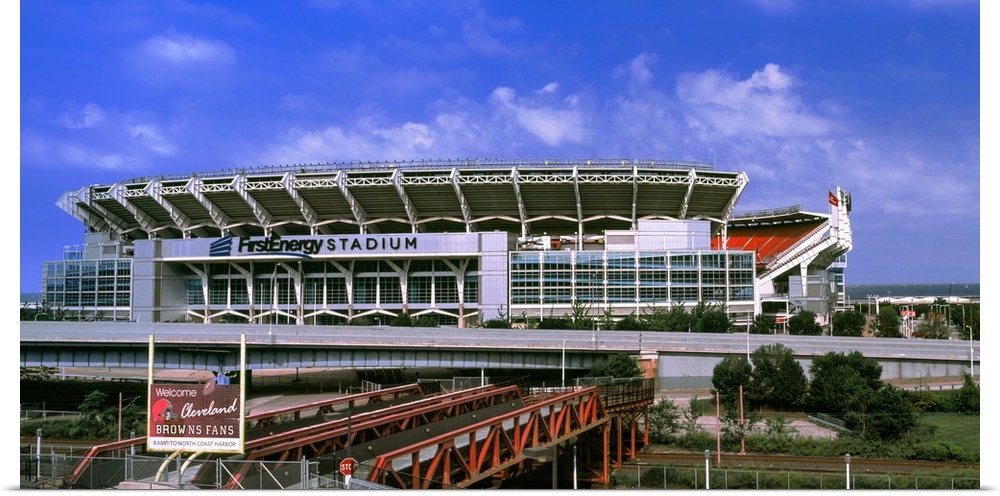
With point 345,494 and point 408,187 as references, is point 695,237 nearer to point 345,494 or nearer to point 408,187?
point 408,187

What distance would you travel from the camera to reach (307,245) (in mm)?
102688

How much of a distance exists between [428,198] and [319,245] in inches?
607

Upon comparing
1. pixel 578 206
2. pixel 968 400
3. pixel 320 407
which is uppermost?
pixel 578 206

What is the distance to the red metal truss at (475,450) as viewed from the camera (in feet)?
72.8

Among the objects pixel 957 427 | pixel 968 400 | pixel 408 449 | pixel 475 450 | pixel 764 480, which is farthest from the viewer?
pixel 968 400

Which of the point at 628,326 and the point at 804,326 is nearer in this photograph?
the point at 628,326

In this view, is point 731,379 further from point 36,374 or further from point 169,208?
point 169,208

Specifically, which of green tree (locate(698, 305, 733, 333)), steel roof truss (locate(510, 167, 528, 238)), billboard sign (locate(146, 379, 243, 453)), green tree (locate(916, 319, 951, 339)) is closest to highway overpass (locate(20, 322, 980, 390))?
green tree (locate(698, 305, 733, 333))

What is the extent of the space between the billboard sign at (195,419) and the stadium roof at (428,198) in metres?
79.6

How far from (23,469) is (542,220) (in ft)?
275

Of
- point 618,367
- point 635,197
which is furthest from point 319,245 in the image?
point 618,367

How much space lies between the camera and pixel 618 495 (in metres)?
22.5

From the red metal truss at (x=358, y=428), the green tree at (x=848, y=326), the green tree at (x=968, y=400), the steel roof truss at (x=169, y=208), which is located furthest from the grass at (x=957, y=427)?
the steel roof truss at (x=169, y=208)

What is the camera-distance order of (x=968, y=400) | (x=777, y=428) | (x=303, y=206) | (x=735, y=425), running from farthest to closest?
(x=303, y=206) → (x=968, y=400) → (x=735, y=425) → (x=777, y=428)
